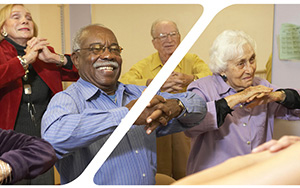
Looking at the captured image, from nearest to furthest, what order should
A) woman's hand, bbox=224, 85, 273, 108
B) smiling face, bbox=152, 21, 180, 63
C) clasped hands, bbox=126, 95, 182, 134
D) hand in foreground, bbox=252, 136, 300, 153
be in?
hand in foreground, bbox=252, 136, 300, 153
clasped hands, bbox=126, 95, 182, 134
woman's hand, bbox=224, 85, 273, 108
smiling face, bbox=152, 21, 180, 63

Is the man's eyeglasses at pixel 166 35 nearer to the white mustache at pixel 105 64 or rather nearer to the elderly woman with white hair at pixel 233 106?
the elderly woman with white hair at pixel 233 106

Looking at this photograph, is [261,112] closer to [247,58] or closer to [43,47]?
[247,58]

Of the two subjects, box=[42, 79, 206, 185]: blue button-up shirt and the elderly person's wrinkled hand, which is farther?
the elderly person's wrinkled hand

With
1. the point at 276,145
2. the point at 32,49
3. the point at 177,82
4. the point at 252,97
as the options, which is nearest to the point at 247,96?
the point at 252,97

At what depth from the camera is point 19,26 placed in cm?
63

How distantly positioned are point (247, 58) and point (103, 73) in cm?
23

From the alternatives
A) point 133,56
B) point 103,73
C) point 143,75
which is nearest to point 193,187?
point 103,73

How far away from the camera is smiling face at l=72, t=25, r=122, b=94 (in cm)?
49

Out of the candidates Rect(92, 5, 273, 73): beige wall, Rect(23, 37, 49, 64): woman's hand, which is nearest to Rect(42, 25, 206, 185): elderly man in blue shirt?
Rect(23, 37, 49, 64): woman's hand

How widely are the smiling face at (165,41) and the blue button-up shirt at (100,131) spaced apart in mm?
124

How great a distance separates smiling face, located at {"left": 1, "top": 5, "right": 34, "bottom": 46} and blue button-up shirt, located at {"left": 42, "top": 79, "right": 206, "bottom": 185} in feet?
0.62

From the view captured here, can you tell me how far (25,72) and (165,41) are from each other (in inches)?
10.1

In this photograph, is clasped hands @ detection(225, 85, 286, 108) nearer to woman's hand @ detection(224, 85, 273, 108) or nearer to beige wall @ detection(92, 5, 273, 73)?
woman's hand @ detection(224, 85, 273, 108)

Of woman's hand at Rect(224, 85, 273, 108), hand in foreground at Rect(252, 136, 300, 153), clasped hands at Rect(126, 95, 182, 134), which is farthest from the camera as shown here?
woman's hand at Rect(224, 85, 273, 108)
